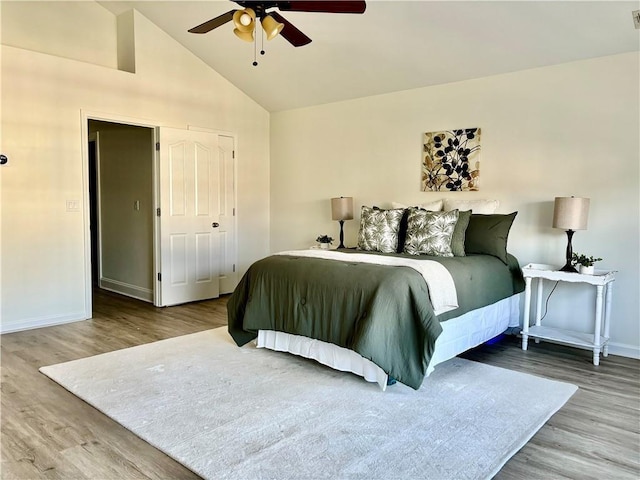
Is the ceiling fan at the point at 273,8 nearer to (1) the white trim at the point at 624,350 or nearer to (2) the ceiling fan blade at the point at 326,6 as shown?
(2) the ceiling fan blade at the point at 326,6

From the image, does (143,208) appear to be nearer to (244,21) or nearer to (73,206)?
(73,206)

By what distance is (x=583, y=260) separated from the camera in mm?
3734

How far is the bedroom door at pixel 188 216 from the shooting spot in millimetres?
5430

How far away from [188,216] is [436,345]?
141 inches

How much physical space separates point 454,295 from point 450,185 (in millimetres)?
1871

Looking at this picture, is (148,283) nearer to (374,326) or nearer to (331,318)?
(331,318)

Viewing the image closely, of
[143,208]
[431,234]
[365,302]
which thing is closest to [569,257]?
[431,234]

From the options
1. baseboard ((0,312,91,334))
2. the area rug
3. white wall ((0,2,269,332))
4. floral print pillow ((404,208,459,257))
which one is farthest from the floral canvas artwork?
baseboard ((0,312,91,334))

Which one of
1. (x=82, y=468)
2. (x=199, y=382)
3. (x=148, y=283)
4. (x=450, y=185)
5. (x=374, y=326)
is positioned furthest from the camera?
(x=148, y=283)

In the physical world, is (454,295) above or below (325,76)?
below

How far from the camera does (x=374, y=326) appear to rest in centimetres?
291

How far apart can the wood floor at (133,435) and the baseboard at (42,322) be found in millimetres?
149

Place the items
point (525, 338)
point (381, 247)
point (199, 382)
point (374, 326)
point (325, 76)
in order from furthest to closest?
point (325, 76)
point (381, 247)
point (525, 338)
point (199, 382)
point (374, 326)

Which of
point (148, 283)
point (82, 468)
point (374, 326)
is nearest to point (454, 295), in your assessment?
point (374, 326)
